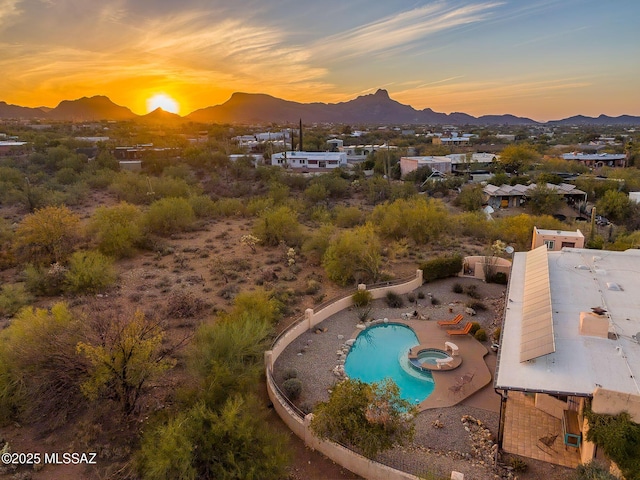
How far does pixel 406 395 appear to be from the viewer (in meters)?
14.1

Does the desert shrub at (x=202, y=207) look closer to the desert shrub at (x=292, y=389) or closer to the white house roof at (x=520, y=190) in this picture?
the desert shrub at (x=292, y=389)

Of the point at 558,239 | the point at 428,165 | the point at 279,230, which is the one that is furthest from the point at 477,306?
the point at 428,165

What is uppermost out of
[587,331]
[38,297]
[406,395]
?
[587,331]

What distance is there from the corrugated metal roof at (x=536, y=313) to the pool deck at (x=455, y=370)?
2.47m

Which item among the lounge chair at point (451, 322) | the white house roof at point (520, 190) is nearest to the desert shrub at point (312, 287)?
the lounge chair at point (451, 322)

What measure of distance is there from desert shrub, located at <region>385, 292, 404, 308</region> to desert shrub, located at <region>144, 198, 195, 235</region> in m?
17.1

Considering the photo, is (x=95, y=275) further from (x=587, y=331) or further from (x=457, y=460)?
(x=587, y=331)

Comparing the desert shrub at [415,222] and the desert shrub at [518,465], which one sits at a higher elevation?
the desert shrub at [415,222]

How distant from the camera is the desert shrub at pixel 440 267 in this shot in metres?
22.3

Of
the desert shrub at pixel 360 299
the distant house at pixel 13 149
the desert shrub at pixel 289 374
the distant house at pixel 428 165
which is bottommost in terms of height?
the desert shrub at pixel 289 374

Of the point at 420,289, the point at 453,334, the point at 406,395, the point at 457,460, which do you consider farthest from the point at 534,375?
the point at 420,289

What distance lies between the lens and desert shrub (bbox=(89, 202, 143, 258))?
2442 centimetres

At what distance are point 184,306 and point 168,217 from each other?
43.8ft

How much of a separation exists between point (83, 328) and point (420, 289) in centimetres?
1553
